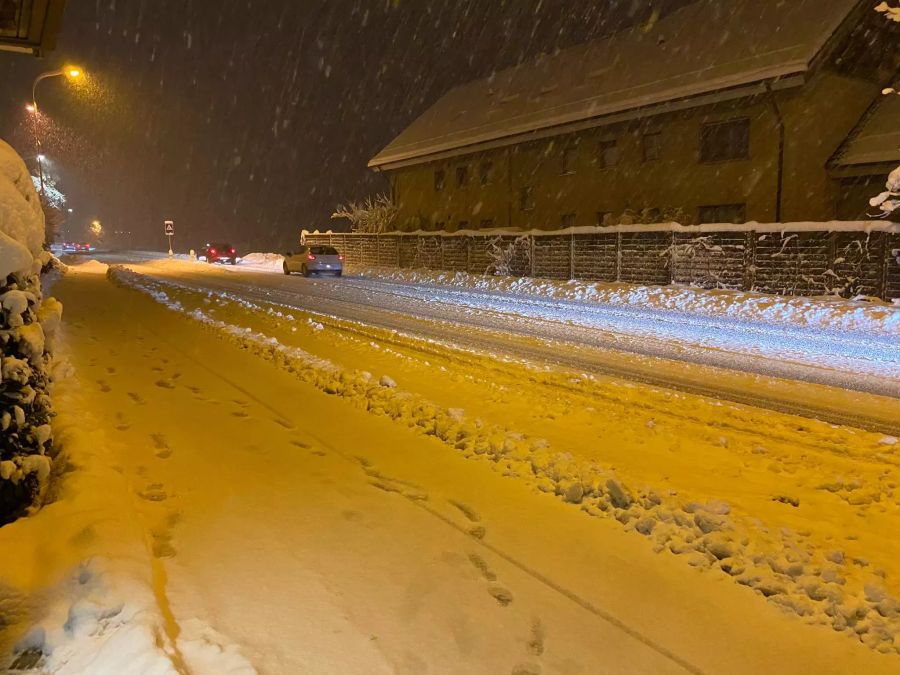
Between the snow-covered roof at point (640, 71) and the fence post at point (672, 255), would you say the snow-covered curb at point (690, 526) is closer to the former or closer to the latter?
the fence post at point (672, 255)

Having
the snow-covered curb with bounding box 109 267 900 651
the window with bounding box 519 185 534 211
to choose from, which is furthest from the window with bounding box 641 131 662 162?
the snow-covered curb with bounding box 109 267 900 651

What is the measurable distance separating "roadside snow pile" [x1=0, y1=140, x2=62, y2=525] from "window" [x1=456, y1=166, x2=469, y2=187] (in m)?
31.0

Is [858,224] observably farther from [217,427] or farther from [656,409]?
[217,427]

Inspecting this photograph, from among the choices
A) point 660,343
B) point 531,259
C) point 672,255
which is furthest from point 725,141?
point 660,343

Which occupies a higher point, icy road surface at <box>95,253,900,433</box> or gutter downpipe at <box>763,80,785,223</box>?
gutter downpipe at <box>763,80,785,223</box>

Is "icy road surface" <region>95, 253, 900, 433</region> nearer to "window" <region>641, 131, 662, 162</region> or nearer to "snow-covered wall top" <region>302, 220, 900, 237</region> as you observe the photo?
"snow-covered wall top" <region>302, 220, 900, 237</region>

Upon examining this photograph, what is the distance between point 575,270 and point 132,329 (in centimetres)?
1433

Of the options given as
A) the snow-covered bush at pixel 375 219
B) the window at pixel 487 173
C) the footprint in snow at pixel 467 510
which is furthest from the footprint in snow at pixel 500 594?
the snow-covered bush at pixel 375 219

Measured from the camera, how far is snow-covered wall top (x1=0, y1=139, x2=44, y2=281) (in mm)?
3775

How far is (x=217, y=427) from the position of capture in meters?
5.86

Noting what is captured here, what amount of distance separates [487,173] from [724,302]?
63.5ft

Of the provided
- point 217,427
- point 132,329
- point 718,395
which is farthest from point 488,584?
point 132,329

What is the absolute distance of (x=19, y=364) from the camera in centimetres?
394

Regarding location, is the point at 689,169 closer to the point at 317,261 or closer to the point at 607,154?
the point at 607,154
